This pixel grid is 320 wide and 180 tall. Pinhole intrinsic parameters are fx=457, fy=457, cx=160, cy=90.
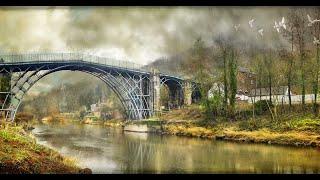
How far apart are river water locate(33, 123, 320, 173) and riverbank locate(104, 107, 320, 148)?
15 cm

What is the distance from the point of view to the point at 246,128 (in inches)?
358

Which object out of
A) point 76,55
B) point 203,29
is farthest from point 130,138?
point 203,29

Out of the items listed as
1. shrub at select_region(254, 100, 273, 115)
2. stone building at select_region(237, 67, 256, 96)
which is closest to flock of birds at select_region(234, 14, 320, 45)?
stone building at select_region(237, 67, 256, 96)

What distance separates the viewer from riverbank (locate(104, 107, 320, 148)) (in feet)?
28.5

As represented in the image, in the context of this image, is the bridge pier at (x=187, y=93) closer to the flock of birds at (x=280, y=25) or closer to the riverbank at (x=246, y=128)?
the riverbank at (x=246, y=128)

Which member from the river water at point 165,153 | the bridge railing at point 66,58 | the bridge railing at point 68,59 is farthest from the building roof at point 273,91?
the bridge railing at point 66,58

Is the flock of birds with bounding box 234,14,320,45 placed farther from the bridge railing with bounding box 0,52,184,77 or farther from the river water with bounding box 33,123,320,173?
the river water with bounding box 33,123,320,173

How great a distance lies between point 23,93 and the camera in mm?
8875

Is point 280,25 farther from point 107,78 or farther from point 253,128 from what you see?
point 107,78

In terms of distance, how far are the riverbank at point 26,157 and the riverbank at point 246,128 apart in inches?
54.0

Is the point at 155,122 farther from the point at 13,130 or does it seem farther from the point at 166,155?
the point at 13,130

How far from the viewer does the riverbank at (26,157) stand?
7.86m

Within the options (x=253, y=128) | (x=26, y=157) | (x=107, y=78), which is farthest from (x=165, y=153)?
(x=26, y=157)

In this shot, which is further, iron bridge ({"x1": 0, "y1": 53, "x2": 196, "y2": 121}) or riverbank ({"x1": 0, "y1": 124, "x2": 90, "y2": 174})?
iron bridge ({"x1": 0, "y1": 53, "x2": 196, "y2": 121})
